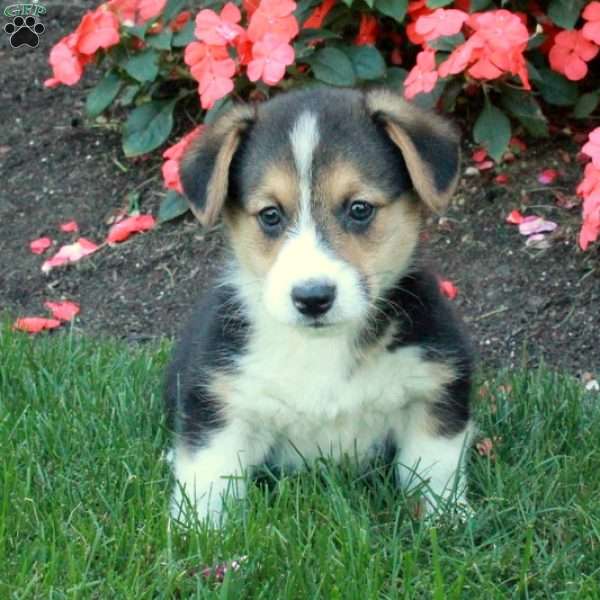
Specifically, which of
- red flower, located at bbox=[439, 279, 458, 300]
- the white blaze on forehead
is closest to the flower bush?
red flower, located at bbox=[439, 279, 458, 300]

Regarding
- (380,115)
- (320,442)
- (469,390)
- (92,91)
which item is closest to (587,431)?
(469,390)

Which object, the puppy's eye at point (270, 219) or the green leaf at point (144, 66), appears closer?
the puppy's eye at point (270, 219)

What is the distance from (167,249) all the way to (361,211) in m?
2.80

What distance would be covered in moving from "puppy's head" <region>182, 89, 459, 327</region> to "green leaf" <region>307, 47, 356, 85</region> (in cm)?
202

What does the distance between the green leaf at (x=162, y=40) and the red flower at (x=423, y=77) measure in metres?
1.41

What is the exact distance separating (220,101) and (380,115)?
2445 millimetres

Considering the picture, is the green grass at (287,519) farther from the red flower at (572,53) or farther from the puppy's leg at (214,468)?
the red flower at (572,53)

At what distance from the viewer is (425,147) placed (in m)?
4.29

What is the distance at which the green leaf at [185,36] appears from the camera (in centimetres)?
684

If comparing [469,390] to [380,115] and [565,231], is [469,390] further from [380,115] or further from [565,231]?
[565,231]

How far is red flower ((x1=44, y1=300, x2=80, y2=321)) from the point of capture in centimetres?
655

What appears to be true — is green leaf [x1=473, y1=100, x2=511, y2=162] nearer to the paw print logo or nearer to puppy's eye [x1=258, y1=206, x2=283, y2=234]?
puppy's eye [x1=258, y1=206, x2=283, y2=234]

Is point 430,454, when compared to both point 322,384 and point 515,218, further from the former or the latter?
point 515,218

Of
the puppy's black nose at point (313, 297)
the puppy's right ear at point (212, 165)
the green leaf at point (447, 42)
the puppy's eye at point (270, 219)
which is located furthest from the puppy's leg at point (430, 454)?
the green leaf at point (447, 42)
